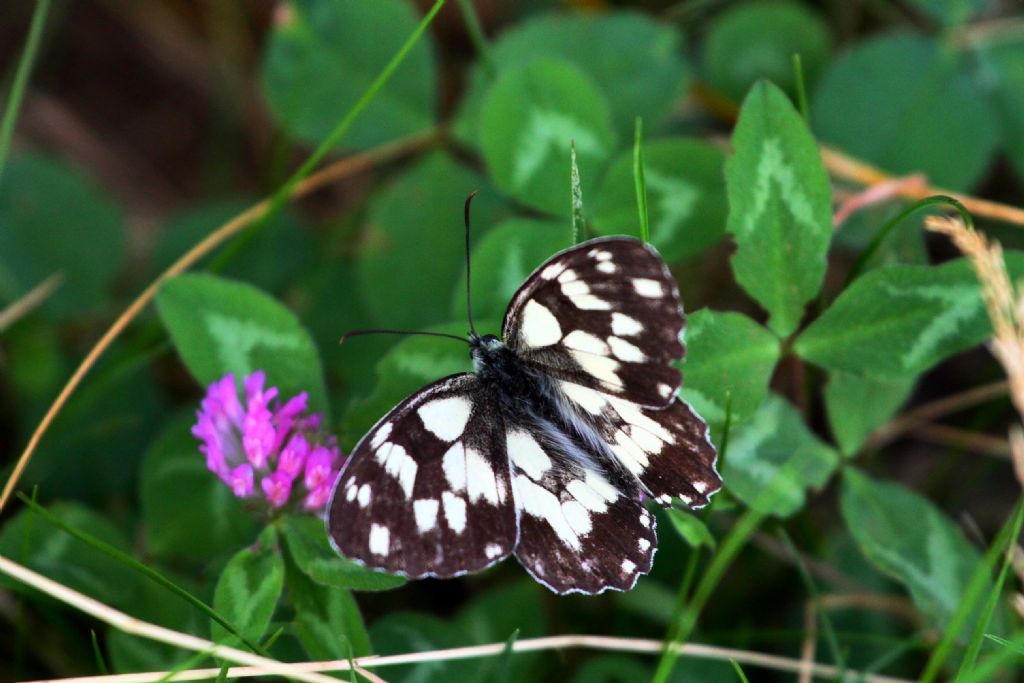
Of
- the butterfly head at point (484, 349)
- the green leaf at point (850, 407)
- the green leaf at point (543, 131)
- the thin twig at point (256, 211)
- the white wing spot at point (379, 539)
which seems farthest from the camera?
the thin twig at point (256, 211)

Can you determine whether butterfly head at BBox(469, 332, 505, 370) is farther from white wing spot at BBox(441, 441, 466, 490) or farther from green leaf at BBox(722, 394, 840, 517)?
green leaf at BBox(722, 394, 840, 517)

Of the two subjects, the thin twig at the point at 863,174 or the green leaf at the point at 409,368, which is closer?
the green leaf at the point at 409,368

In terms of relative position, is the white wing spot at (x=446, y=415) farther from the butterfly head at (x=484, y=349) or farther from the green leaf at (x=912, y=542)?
the green leaf at (x=912, y=542)

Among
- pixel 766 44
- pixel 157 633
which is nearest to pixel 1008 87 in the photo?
pixel 766 44

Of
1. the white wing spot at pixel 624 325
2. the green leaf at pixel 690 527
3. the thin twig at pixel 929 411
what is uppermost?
the white wing spot at pixel 624 325

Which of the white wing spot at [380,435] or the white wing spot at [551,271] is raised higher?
the white wing spot at [551,271]

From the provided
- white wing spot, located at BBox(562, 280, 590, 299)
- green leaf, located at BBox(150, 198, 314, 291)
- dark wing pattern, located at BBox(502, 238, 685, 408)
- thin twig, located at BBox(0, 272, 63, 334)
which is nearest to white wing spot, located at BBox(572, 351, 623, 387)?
dark wing pattern, located at BBox(502, 238, 685, 408)

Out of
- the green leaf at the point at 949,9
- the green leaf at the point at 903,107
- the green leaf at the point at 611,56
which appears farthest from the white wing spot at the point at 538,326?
the green leaf at the point at 949,9

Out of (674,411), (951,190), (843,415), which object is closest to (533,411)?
(674,411)
